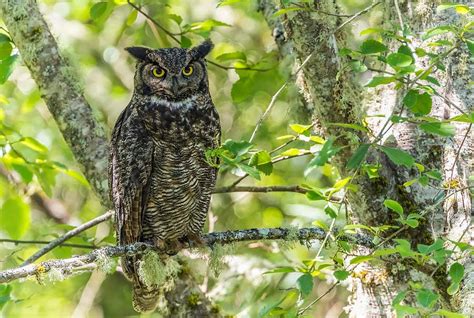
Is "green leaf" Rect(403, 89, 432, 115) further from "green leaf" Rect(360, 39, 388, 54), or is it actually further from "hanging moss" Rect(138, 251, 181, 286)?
"hanging moss" Rect(138, 251, 181, 286)

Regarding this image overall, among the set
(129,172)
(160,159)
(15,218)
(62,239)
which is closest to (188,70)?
(160,159)

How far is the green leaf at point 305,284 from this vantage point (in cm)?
244

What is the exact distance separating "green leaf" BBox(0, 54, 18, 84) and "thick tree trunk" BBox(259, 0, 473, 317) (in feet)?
4.44

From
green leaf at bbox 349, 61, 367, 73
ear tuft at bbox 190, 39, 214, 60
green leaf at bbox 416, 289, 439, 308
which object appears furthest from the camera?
ear tuft at bbox 190, 39, 214, 60

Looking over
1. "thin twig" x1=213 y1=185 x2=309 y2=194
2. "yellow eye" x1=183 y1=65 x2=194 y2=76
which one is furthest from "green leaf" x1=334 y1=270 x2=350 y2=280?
"yellow eye" x1=183 y1=65 x2=194 y2=76

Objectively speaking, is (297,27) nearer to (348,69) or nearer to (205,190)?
(348,69)

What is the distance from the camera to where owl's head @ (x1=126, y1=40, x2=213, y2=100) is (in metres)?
3.87

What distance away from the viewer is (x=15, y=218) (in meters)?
4.56

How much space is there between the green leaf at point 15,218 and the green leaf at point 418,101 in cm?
276

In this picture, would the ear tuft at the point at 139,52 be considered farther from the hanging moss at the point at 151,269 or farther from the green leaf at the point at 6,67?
the hanging moss at the point at 151,269

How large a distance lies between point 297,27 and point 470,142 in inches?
35.4

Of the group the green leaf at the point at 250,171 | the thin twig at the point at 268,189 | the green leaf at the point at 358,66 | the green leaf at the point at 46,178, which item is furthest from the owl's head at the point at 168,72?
the green leaf at the point at 250,171

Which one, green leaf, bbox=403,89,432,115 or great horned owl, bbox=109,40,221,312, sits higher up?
green leaf, bbox=403,89,432,115

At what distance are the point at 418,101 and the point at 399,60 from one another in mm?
205
